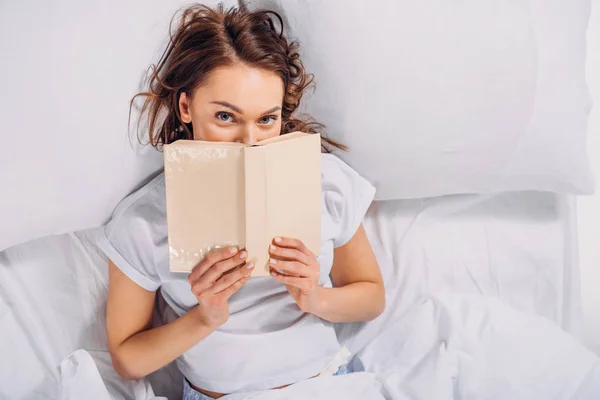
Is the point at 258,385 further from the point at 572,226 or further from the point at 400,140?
the point at 572,226

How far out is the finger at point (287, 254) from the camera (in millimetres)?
776

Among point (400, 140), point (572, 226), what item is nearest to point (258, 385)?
A: point (400, 140)

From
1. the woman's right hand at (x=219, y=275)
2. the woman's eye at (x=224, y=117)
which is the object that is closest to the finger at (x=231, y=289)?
the woman's right hand at (x=219, y=275)

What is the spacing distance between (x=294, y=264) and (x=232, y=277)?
0.08m

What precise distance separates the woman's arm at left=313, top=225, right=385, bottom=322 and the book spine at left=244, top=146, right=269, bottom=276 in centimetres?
27

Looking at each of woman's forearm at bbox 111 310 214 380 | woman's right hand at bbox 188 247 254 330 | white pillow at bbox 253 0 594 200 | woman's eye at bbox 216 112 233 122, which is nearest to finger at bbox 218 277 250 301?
woman's right hand at bbox 188 247 254 330

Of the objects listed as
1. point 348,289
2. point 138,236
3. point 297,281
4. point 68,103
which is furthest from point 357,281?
point 68,103

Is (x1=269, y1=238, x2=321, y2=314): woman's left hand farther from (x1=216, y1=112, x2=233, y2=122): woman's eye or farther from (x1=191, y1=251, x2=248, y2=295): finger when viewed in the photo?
(x1=216, y1=112, x2=233, y2=122): woman's eye

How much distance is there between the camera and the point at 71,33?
2.75 ft

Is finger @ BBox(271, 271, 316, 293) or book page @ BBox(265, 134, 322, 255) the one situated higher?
book page @ BBox(265, 134, 322, 255)

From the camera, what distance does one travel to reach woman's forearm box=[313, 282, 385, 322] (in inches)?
38.8

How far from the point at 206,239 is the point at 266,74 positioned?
24 centimetres

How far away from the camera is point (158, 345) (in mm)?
930

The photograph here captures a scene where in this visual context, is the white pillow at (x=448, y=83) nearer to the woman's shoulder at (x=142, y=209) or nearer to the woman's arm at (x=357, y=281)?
the woman's arm at (x=357, y=281)
